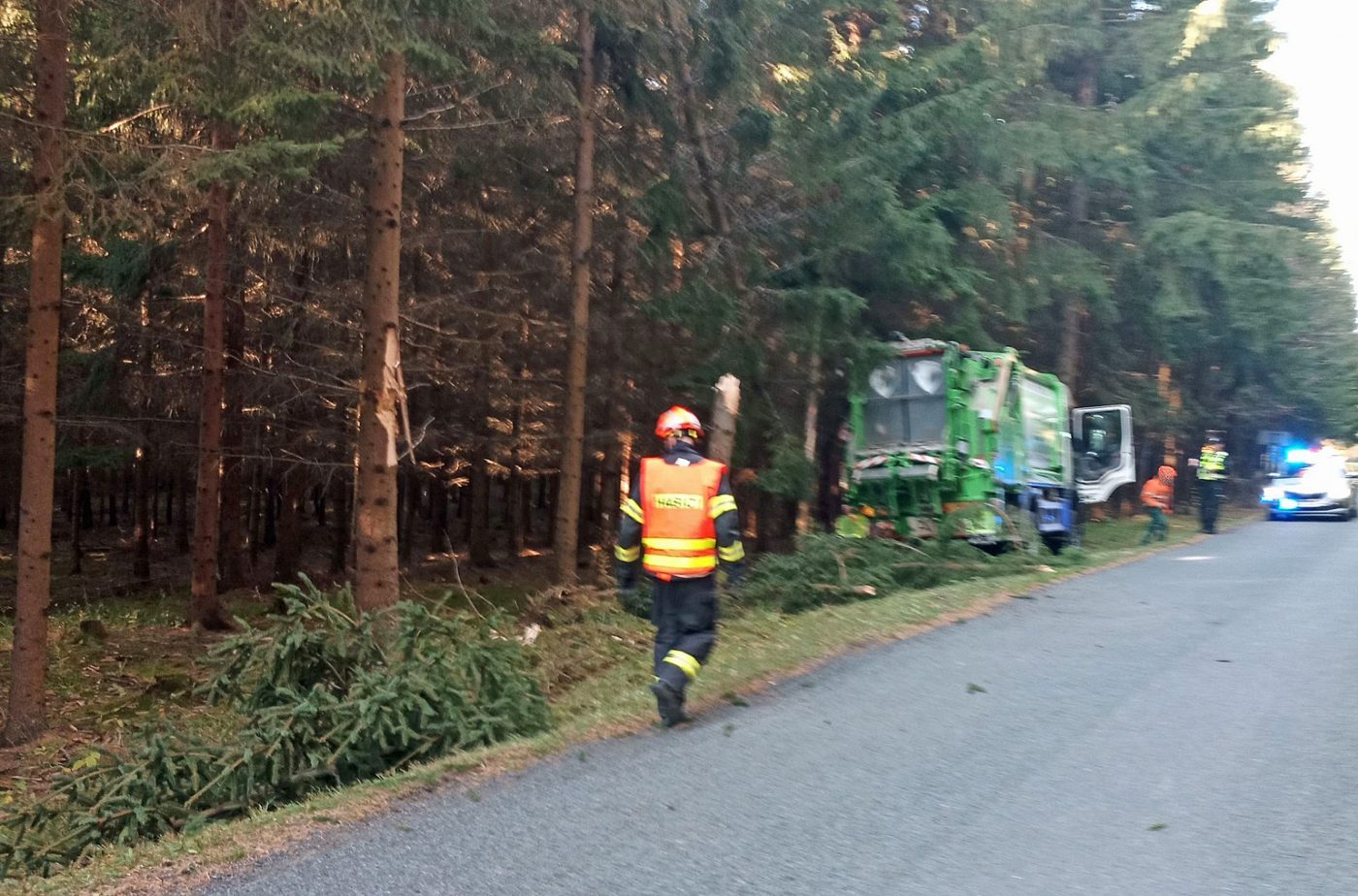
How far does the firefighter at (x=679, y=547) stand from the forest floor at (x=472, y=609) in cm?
55

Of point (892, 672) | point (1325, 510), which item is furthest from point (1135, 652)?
point (1325, 510)

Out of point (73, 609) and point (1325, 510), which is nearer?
point (73, 609)

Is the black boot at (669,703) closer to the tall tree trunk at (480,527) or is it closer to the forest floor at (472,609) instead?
the forest floor at (472,609)

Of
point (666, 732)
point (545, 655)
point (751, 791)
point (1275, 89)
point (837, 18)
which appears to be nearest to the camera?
point (751, 791)

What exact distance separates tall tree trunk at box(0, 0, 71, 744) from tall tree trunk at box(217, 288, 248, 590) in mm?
5621

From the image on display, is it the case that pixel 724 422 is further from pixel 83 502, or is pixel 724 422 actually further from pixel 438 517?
pixel 83 502

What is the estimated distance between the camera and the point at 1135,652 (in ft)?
30.8

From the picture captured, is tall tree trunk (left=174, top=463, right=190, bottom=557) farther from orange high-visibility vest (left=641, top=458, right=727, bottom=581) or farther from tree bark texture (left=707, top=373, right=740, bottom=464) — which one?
orange high-visibility vest (left=641, top=458, right=727, bottom=581)

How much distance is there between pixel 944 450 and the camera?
16.5 metres

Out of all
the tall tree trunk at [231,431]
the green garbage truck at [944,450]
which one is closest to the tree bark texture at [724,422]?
the green garbage truck at [944,450]

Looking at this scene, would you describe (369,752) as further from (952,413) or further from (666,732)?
(952,413)

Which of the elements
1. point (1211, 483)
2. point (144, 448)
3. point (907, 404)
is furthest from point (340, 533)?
point (1211, 483)

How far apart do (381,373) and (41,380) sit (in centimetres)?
329

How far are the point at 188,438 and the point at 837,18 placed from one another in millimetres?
14706
